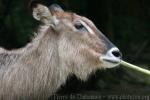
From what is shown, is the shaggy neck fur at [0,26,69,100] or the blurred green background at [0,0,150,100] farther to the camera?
the blurred green background at [0,0,150,100]

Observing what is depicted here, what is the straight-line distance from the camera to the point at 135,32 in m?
14.3

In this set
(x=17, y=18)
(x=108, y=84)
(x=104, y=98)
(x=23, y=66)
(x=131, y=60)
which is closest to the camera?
(x=23, y=66)

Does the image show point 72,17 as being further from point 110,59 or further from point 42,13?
point 110,59

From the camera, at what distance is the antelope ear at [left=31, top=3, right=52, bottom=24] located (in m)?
7.60

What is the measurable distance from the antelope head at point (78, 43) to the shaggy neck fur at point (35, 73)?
0.10m

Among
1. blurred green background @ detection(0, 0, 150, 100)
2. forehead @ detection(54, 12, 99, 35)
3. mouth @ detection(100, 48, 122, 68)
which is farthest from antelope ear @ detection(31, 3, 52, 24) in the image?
blurred green background @ detection(0, 0, 150, 100)

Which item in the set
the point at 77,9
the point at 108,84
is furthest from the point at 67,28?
the point at 108,84

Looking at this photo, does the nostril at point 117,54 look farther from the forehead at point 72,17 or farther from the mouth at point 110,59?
the forehead at point 72,17

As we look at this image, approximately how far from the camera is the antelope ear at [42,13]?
760cm

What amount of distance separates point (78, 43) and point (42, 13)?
62 cm

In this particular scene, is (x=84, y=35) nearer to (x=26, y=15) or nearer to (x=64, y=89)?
(x=26, y=15)

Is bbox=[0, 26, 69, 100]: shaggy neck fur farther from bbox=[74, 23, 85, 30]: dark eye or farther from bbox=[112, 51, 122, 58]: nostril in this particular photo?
bbox=[112, 51, 122, 58]: nostril

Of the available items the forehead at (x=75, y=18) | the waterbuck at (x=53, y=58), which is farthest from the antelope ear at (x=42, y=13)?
the forehead at (x=75, y=18)

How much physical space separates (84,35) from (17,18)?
4.33m
